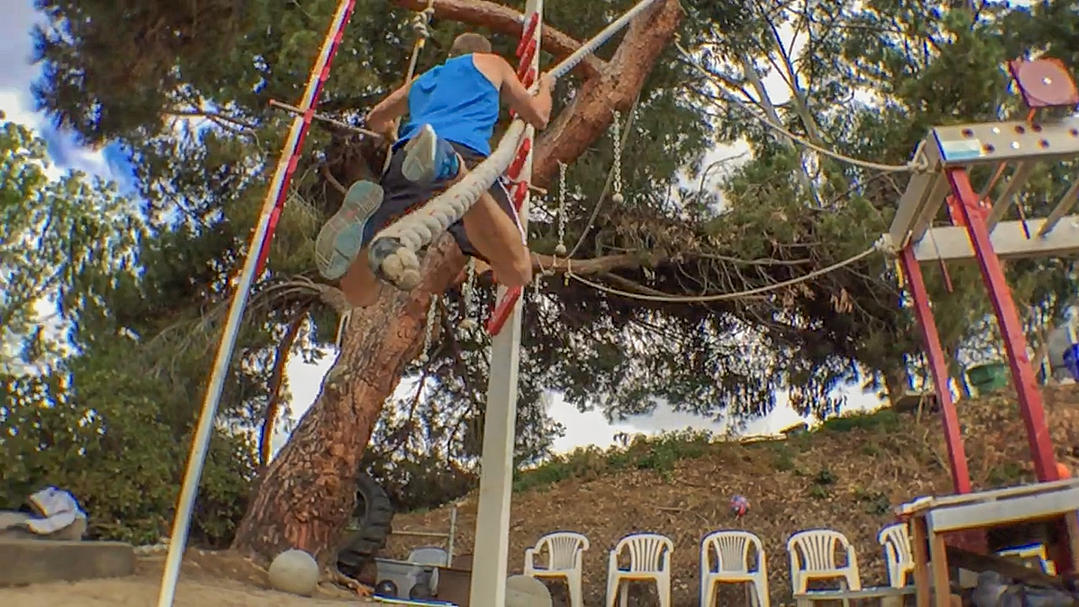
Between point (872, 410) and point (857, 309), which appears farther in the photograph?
point (872, 410)

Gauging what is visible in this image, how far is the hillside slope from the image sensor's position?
7.50 m

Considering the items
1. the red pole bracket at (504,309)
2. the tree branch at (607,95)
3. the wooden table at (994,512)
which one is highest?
the tree branch at (607,95)

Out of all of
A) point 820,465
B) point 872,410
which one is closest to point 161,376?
point 820,465

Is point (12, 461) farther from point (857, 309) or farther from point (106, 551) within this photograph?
point (857, 309)

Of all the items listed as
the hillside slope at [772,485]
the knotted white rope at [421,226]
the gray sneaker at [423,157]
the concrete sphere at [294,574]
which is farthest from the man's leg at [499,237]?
the hillside slope at [772,485]

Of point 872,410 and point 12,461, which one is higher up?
point 872,410

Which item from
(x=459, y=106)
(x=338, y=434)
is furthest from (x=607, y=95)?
(x=459, y=106)

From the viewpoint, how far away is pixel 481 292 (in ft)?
27.9

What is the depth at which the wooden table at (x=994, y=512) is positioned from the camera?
274 centimetres

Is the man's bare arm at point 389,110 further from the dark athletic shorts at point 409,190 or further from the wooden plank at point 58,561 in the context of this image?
the wooden plank at point 58,561

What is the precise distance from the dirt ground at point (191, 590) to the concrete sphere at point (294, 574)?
0.20 feet

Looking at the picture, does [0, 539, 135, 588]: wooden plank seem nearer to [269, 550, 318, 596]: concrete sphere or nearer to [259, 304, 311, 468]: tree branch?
[269, 550, 318, 596]: concrete sphere

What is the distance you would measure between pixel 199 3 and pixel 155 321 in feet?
11.5

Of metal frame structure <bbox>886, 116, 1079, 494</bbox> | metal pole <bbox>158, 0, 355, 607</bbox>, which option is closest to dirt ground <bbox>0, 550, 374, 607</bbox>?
metal pole <bbox>158, 0, 355, 607</bbox>
